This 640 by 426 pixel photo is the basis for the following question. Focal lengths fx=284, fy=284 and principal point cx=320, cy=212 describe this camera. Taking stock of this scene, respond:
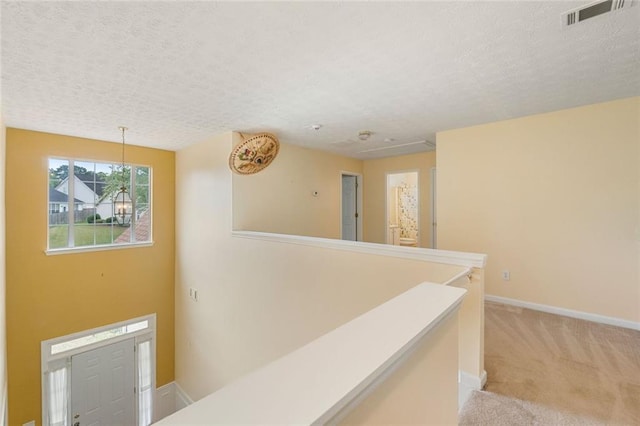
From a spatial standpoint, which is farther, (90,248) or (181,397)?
(181,397)

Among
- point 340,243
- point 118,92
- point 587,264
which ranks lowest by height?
point 587,264

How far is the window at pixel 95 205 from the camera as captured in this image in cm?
421

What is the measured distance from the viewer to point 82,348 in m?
4.46

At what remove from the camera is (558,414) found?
5.77 feet

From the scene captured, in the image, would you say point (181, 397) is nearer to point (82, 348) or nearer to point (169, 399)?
point (169, 399)

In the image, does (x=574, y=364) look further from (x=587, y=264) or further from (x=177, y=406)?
(x=177, y=406)

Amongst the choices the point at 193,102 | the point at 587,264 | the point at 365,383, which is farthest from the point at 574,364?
the point at 193,102

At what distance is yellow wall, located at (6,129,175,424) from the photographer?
3869mm

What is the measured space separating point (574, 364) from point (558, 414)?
77 cm

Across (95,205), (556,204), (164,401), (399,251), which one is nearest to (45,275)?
(95,205)

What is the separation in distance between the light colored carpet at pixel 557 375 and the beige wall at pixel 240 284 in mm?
883

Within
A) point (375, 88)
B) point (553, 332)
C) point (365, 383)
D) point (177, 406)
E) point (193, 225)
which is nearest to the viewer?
point (365, 383)

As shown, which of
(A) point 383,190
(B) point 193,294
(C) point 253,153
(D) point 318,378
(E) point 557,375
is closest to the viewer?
(D) point 318,378

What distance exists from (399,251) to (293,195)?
2847mm
